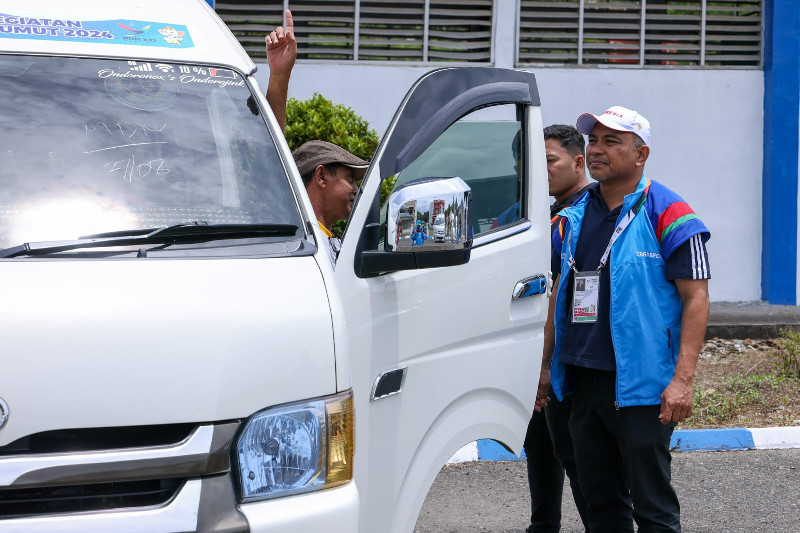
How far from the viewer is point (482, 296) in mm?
3385

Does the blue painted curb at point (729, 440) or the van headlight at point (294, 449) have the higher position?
the van headlight at point (294, 449)

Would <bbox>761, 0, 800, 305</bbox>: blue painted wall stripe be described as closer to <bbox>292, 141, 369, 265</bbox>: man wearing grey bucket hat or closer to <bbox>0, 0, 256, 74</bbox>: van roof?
<bbox>292, 141, 369, 265</bbox>: man wearing grey bucket hat

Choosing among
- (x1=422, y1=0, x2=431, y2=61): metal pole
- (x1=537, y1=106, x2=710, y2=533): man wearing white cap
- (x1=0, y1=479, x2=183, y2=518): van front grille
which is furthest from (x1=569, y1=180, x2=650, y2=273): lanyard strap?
(x1=422, y1=0, x2=431, y2=61): metal pole

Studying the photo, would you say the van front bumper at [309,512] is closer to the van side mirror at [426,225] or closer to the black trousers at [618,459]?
the van side mirror at [426,225]

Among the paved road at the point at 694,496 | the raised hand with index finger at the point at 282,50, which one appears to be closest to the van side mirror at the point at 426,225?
the raised hand with index finger at the point at 282,50

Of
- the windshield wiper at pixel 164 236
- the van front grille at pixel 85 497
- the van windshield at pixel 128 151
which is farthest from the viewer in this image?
the van windshield at pixel 128 151

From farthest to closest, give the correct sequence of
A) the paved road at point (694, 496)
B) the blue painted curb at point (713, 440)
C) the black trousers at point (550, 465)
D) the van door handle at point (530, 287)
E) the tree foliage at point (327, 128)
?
the tree foliage at point (327, 128) → the blue painted curb at point (713, 440) → the paved road at point (694, 496) → the black trousers at point (550, 465) → the van door handle at point (530, 287)

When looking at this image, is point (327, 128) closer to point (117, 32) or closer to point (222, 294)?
point (117, 32)

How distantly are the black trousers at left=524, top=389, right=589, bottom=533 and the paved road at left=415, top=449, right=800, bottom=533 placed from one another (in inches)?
A: 19.6

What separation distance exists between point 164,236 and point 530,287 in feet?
4.89

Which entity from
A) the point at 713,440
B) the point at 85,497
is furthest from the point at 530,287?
the point at 713,440

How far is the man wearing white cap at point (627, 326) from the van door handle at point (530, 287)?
28 centimetres

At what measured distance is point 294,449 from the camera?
8.12 feet

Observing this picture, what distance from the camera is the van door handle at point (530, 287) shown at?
357 cm
